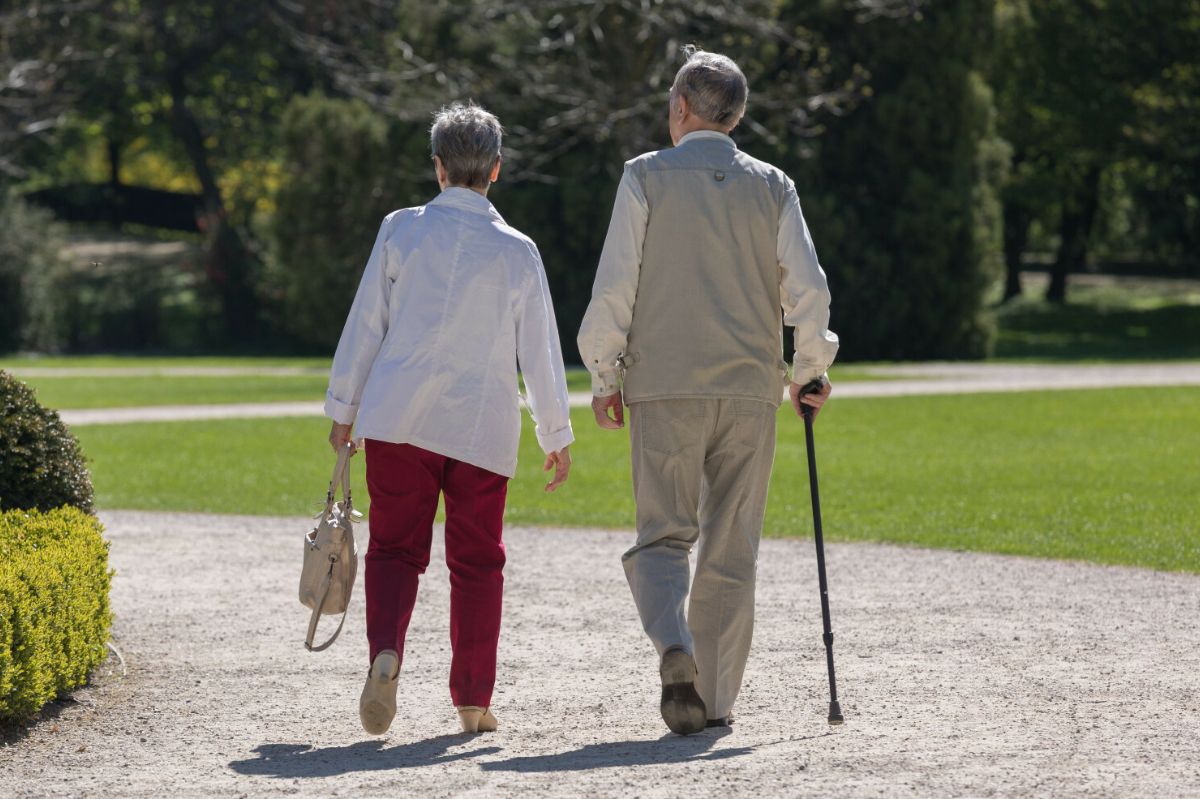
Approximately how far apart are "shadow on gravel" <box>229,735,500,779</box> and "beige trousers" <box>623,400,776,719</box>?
2.25 ft

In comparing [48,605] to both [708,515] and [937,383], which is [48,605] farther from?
[937,383]

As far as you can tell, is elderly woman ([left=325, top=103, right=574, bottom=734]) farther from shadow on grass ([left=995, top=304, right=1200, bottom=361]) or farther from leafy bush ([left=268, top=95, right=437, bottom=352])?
shadow on grass ([left=995, top=304, right=1200, bottom=361])

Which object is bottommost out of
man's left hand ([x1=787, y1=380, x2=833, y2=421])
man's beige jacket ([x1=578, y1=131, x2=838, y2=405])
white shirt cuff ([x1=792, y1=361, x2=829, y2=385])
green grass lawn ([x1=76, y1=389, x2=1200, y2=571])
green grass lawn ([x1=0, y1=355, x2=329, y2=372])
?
green grass lawn ([x1=0, y1=355, x2=329, y2=372])

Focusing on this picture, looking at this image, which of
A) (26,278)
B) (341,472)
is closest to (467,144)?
(341,472)

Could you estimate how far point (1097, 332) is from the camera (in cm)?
3747

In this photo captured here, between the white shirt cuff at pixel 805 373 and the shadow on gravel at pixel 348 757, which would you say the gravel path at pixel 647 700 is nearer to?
the shadow on gravel at pixel 348 757

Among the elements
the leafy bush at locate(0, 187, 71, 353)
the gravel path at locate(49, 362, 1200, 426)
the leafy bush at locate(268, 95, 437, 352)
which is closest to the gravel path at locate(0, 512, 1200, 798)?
the gravel path at locate(49, 362, 1200, 426)

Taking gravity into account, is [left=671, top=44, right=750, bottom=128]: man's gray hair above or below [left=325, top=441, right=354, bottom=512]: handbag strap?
above

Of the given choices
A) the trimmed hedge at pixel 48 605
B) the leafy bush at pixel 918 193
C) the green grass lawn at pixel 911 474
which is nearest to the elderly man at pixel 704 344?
the trimmed hedge at pixel 48 605

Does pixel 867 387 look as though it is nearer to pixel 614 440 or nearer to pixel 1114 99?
pixel 614 440

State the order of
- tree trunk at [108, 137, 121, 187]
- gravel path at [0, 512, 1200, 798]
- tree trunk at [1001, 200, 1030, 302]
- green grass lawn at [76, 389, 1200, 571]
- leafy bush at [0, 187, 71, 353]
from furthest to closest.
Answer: tree trunk at [108, 137, 121, 187] < tree trunk at [1001, 200, 1030, 302] < leafy bush at [0, 187, 71, 353] < green grass lawn at [76, 389, 1200, 571] < gravel path at [0, 512, 1200, 798]

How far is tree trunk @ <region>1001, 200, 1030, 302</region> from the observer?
45281mm

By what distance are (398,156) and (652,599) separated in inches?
1074

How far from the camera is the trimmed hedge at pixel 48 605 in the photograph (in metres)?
4.89
